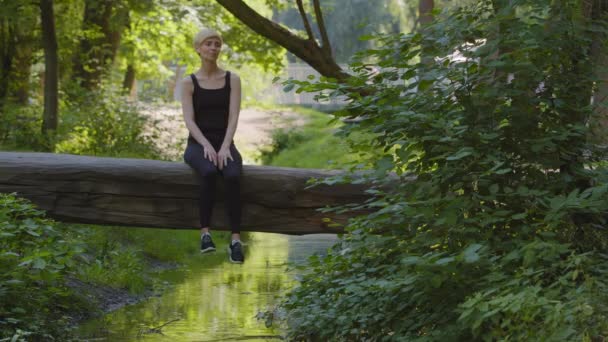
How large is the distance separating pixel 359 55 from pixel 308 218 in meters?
2.19

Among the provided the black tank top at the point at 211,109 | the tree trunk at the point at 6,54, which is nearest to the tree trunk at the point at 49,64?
the tree trunk at the point at 6,54

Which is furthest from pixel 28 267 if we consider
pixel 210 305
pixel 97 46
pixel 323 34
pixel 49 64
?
pixel 97 46

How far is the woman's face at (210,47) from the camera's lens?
25.2 feet

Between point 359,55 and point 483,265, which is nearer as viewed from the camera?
point 483,265

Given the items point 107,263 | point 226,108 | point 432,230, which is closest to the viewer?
point 432,230

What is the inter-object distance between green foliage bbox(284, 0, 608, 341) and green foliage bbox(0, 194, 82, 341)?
5.63 ft

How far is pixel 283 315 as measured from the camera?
7891mm

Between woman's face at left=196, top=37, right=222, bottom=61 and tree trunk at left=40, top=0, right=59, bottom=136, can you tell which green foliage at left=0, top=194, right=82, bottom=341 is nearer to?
woman's face at left=196, top=37, right=222, bottom=61

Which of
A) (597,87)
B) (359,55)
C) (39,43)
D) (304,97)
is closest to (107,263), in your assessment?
(359,55)

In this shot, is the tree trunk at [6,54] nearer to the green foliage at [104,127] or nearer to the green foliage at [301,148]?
the green foliage at [104,127]

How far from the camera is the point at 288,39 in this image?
384 inches

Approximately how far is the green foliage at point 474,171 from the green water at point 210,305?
4.15 feet

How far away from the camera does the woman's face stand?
767 centimetres

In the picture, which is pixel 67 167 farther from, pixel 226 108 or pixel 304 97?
pixel 304 97
